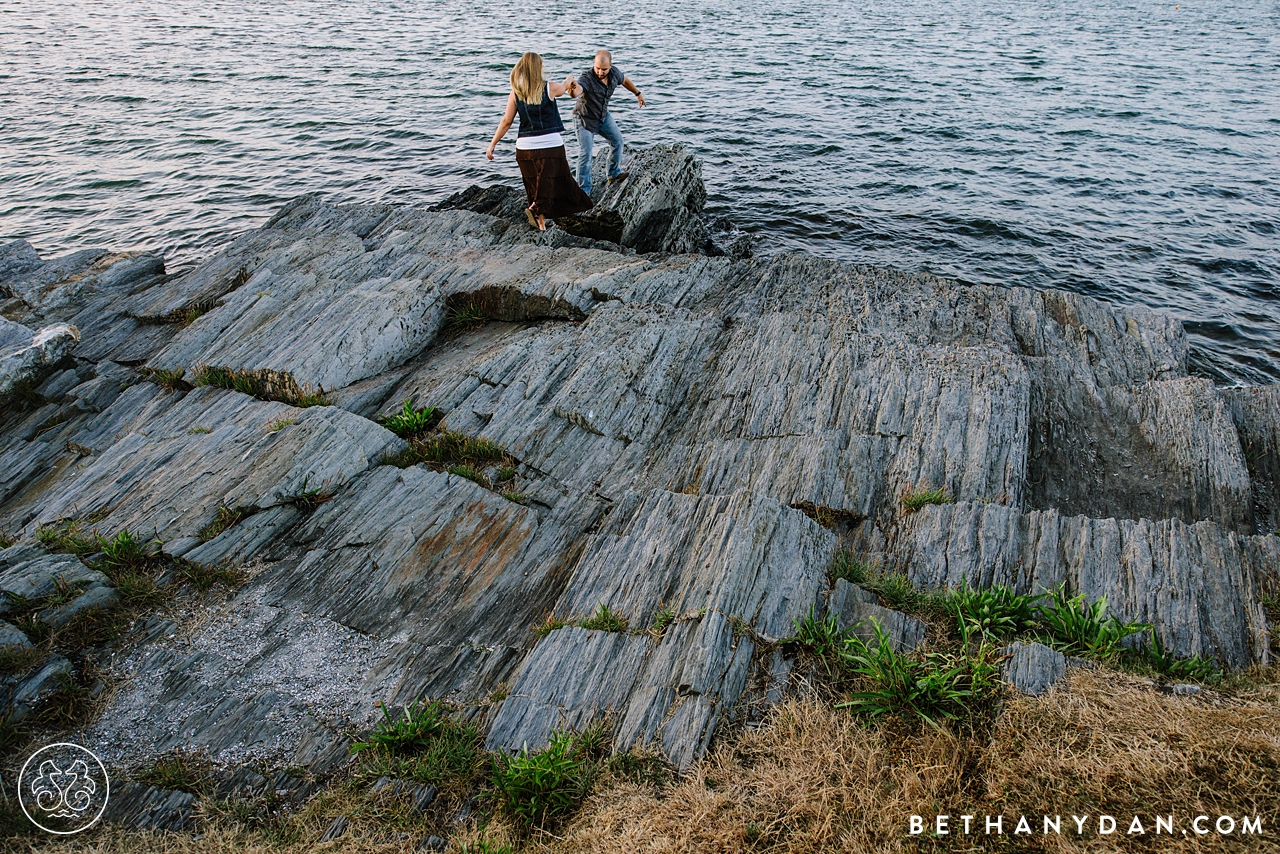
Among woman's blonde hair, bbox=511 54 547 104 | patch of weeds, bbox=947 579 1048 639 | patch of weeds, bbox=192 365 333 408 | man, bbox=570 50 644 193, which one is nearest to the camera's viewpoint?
patch of weeds, bbox=947 579 1048 639

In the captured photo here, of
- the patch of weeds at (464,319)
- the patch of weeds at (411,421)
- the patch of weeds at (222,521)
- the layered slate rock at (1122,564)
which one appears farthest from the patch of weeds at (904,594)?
the patch of weeds at (464,319)

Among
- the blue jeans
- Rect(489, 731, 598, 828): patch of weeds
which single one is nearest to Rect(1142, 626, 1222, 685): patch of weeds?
Rect(489, 731, 598, 828): patch of weeds

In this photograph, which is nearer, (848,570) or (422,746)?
(422,746)

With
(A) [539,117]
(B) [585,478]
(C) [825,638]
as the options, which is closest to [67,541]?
(B) [585,478]

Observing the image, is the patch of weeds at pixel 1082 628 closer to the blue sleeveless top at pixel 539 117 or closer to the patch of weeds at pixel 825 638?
the patch of weeds at pixel 825 638

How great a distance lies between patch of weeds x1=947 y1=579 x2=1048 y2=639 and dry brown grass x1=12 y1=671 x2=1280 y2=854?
2.88ft

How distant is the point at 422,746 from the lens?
21.9ft

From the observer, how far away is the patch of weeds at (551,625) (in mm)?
7547

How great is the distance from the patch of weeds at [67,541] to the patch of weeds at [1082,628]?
11045mm

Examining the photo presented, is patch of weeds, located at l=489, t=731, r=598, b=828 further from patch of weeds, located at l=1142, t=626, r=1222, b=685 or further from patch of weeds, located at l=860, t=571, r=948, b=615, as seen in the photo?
patch of weeds, located at l=1142, t=626, r=1222, b=685

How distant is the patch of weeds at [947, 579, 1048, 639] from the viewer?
22.7 feet

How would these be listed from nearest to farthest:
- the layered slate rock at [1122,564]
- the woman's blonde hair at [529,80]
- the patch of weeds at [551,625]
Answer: the layered slate rock at [1122,564]
the patch of weeds at [551,625]
the woman's blonde hair at [529,80]

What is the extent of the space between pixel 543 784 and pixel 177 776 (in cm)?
356

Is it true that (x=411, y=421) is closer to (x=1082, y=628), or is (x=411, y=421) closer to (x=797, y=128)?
(x=1082, y=628)
